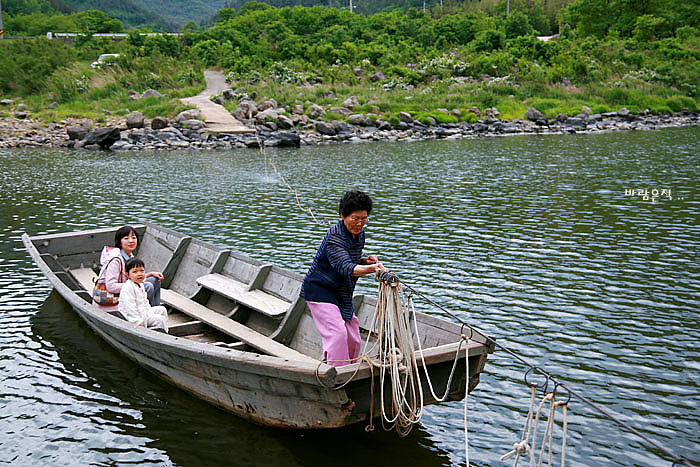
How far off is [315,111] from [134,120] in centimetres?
1156

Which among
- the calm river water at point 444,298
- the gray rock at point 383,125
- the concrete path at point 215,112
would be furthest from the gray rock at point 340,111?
the calm river water at point 444,298

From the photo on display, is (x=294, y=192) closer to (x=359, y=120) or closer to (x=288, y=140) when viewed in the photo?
(x=288, y=140)

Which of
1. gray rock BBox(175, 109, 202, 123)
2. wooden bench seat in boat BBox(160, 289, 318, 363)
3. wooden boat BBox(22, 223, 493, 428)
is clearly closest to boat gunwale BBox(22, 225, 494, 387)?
wooden boat BBox(22, 223, 493, 428)

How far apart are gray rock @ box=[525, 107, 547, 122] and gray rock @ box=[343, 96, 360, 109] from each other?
39.7ft

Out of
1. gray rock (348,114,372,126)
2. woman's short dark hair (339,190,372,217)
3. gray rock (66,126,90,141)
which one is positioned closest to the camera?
woman's short dark hair (339,190,372,217)

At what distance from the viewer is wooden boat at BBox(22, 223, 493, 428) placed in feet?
19.2

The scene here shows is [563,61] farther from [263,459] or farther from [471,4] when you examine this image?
[263,459]

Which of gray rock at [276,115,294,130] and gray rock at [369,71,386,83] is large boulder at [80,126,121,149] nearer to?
gray rock at [276,115,294,130]

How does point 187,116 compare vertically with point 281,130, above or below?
above

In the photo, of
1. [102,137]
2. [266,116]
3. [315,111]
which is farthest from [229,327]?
[315,111]

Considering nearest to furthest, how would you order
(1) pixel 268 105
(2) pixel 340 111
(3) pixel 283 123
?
(3) pixel 283 123, (1) pixel 268 105, (2) pixel 340 111

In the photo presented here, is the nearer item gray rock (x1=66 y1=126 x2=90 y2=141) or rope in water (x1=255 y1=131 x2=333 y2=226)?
rope in water (x1=255 y1=131 x2=333 y2=226)

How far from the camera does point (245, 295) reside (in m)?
8.84

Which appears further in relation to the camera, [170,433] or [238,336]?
[238,336]
